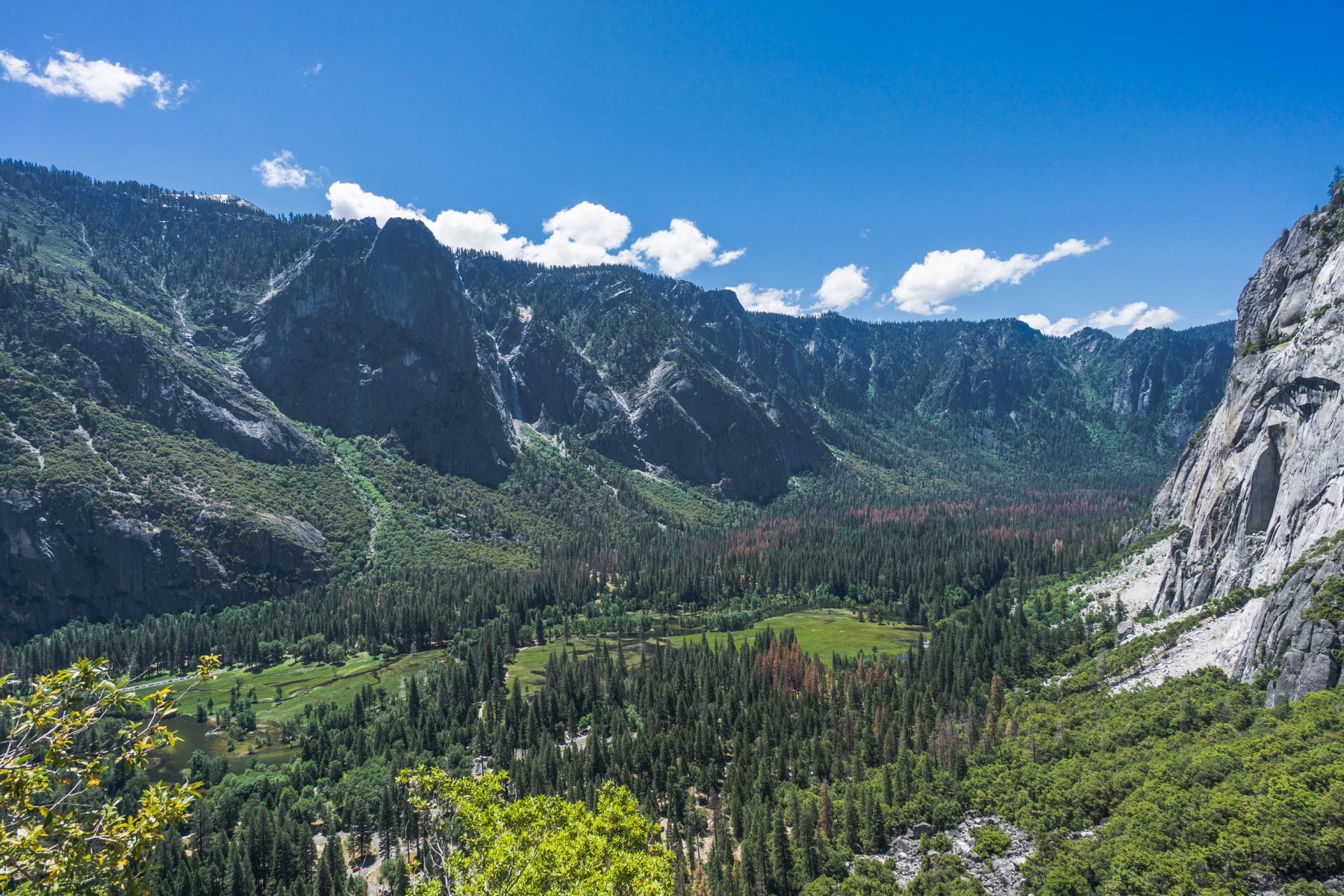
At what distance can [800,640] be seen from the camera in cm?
16688

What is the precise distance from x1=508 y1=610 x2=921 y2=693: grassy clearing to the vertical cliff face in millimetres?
61363

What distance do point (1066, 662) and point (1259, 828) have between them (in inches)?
2894

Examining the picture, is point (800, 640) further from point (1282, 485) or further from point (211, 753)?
point (211, 753)

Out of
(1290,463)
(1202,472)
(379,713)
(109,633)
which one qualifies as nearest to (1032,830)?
(1290,463)

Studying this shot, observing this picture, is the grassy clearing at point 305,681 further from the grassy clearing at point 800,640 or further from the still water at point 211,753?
the grassy clearing at point 800,640

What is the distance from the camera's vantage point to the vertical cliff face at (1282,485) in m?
70.6

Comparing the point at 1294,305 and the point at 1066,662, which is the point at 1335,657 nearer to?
the point at 1066,662

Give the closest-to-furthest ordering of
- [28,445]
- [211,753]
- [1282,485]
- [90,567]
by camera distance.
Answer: [1282,485]
[211,753]
[90,567]
[28,445]

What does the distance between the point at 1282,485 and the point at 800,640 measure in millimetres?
101743

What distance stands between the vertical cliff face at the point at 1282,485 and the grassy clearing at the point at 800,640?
6136 cm

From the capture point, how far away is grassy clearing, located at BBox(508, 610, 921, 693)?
5994 inches

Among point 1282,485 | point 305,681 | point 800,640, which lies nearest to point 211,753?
point 305,681

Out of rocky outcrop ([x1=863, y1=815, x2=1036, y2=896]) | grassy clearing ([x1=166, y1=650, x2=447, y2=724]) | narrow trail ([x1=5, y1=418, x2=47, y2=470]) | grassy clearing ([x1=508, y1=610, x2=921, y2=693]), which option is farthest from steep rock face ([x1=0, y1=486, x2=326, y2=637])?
rocky outcrop ([x1=863, y1=815, x2=1036, y2=896])

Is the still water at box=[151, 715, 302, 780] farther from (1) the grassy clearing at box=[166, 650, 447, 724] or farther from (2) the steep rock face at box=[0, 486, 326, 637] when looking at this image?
(2) the steep rock face at box=[0, 486, 326, 637]
